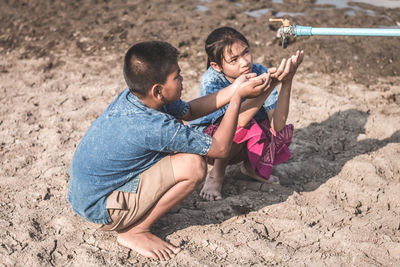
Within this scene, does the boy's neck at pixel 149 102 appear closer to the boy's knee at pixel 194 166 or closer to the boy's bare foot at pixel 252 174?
the boy's knee at pixel 194 166

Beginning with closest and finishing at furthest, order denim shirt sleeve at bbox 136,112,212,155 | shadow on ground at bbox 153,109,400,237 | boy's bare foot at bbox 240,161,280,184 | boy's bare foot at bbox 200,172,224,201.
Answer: denim shirt sleeve at bbox 136,112,212,155 → shadow on ground at bbox 153,109,400,237 → boy's bare foot at bbox 200,172,224,201 → boy's bare foot at bbox 240,161,280,184

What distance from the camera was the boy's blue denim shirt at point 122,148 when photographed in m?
2.07

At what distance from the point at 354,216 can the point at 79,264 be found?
4.87 feet

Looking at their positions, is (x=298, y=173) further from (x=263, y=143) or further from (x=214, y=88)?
(x=214, y=88)

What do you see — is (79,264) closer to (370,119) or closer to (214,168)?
(214,168)

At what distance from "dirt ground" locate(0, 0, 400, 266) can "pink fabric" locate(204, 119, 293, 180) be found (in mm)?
163

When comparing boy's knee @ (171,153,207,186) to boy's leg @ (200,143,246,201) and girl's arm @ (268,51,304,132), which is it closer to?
boy's leg @ (200,143,246,201)

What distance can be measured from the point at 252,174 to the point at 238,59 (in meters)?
0.76

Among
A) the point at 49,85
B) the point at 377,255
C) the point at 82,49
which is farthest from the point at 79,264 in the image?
the point at 82,49

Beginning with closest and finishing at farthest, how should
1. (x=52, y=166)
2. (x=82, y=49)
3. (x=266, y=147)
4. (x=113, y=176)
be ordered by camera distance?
(x=113, y=176) → (x=266, y=147) → (x=52, y=166) → (x=82, y=49)

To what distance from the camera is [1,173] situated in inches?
115

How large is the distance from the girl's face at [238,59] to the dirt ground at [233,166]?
74 cm

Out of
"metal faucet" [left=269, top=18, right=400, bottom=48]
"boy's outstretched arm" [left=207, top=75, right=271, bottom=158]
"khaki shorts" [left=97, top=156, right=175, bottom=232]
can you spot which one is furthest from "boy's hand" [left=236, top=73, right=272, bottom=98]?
"khaki shorts" [left=97, top=156, right=175, bottom=232]

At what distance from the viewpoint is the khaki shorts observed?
2.19 m
